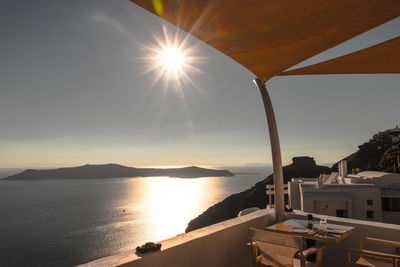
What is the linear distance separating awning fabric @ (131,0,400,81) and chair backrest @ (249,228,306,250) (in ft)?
6.10

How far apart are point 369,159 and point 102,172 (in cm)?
15844

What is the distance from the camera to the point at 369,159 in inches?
2085

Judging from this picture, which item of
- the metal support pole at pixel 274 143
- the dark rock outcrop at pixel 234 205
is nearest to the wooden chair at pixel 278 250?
the metal support pole at pixel 274 143

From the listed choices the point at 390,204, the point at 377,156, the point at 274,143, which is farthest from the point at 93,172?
the point at 274,143

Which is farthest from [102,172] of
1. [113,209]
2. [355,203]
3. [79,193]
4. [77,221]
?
[355,203]

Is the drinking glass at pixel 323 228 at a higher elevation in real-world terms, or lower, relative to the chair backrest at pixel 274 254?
higher

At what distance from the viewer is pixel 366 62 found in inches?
126

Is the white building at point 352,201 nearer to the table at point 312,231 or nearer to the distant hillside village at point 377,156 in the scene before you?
the table at point 312,231

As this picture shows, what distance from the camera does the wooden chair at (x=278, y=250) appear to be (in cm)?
237

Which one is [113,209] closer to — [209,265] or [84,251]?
[84,251]

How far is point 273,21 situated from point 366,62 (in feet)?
5.98

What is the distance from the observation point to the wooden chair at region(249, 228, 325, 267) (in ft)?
7.77

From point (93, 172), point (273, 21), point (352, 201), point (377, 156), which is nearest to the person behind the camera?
point (273, 21)

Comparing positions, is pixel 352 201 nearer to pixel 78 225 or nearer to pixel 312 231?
pixel 312 231
